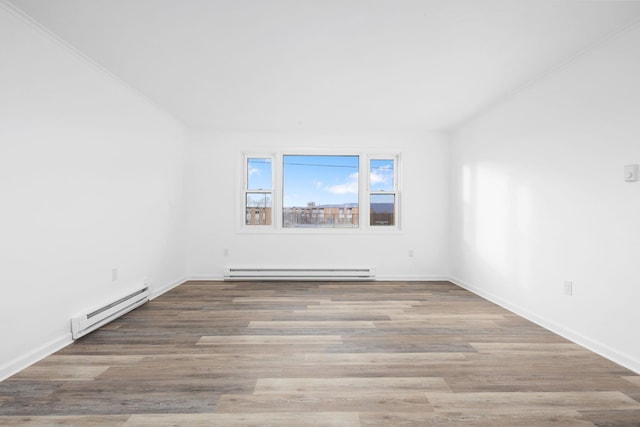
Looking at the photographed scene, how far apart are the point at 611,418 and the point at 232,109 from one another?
4.32 metres

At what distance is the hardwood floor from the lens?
5.08ft

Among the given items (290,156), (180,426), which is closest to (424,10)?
(180,426)

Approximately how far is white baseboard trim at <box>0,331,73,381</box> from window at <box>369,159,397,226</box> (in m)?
4.02

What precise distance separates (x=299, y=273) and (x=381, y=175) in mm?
2187

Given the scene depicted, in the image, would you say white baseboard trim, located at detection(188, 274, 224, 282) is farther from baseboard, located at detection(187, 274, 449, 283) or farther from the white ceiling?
the white ceiling

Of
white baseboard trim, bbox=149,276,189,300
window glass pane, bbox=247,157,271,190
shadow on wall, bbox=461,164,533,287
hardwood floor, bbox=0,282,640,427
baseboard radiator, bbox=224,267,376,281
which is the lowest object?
hardwood floor, bbox=0,282,640,427

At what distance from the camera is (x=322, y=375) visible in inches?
75.6

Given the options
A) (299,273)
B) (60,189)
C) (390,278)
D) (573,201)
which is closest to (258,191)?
(299,273)

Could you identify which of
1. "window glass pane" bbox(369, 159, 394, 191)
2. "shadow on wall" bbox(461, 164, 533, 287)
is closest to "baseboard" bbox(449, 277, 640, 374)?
"shadow on wall" bbox(461, 164, 533, 287)

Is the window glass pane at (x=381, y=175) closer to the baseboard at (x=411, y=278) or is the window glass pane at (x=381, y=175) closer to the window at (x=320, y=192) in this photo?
the window at (x=320, y=192)

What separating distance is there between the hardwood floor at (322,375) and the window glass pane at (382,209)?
6.73 ft

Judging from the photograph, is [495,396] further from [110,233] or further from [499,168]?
[110,233]

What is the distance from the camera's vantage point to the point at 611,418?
5.05 feet

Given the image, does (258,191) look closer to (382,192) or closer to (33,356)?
(382,192)
